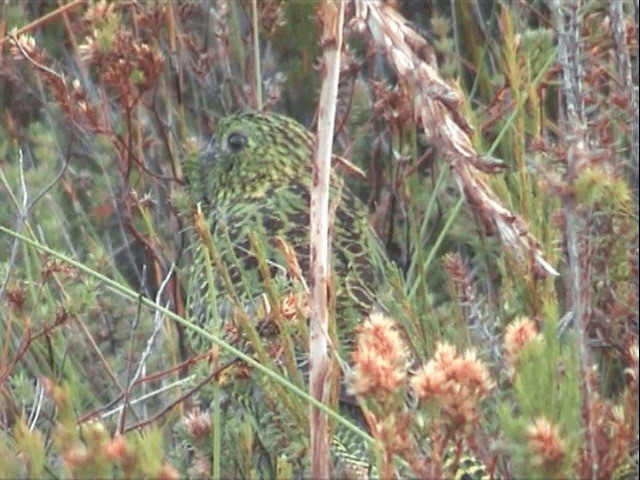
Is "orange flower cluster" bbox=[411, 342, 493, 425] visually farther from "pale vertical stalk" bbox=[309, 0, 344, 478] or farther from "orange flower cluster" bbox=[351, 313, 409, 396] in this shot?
"pale vertical stalk" bbox=[309, 0, 344, 478]

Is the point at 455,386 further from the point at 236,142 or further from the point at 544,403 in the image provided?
the point at 236,142

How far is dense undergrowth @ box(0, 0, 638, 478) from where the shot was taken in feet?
6.95

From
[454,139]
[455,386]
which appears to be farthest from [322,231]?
[455,386]

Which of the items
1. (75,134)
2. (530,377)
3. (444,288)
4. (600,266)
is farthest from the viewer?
(75,134)

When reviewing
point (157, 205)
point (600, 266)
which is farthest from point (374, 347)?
point (157, 205)

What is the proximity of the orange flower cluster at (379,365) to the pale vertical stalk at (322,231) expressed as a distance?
0.22 meters

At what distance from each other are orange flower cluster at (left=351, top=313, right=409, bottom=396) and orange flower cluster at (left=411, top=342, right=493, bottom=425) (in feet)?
0.12

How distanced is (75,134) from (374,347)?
2919 millimetres

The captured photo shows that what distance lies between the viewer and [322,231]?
2.46 m

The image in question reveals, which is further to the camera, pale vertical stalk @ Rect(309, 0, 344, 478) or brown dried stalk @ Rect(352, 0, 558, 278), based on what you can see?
pale vertical stalk @ Rect(309, 0, 344, 478)

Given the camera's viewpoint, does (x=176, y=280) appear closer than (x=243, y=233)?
No

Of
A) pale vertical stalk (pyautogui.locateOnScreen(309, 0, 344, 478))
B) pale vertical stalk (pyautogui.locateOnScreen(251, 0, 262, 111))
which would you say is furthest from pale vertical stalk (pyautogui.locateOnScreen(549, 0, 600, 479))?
pale vertical stalk (pyautogui.locateOnScreen(251, 0, 262, 111))

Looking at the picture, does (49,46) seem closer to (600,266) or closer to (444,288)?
(444,288)

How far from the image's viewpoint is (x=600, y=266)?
3.60 meters
